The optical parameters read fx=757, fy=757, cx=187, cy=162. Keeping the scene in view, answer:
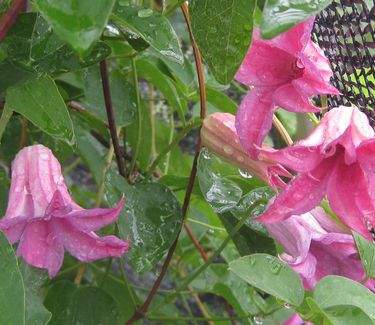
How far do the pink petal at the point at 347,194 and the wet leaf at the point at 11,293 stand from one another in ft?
0.69

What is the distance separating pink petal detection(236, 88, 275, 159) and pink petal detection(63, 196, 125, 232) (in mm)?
121

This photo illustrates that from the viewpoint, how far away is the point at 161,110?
4.20 feet

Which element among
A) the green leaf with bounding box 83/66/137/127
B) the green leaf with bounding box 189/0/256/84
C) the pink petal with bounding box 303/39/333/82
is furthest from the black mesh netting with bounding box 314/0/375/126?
the green leaf with bounding box 83/66/137/127

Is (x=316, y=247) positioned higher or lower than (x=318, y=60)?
lower

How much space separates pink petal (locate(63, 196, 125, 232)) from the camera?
22.8 inches

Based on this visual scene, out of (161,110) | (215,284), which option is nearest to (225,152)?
(215,284)

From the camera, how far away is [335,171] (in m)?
0.51

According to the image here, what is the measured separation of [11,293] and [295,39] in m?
0.24

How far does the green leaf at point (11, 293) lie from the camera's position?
1.47 ft

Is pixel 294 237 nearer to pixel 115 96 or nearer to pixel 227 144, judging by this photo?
pixel 227 144

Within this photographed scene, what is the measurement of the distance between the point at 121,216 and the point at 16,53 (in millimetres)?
168

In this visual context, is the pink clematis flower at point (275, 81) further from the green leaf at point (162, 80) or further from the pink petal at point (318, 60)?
the green leaf at point (162, 80)

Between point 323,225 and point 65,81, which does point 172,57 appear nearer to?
point 323,225

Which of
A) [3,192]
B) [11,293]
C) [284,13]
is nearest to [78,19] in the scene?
[284,13]
